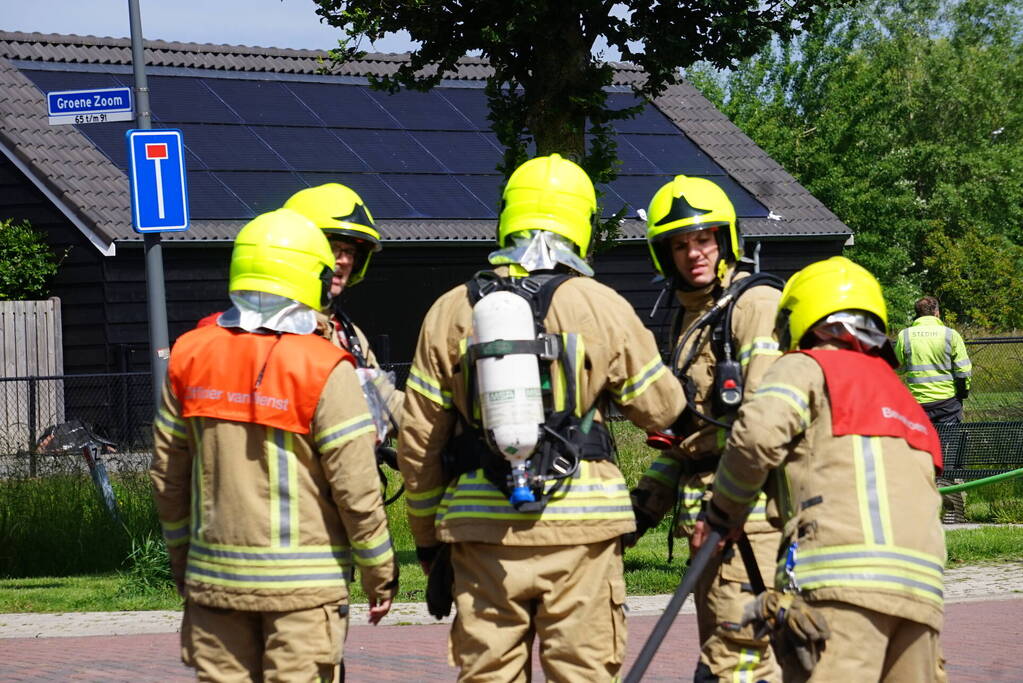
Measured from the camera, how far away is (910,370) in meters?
14.0

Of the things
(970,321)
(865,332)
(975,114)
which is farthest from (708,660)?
(975,114)

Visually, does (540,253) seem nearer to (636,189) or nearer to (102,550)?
(102,550)

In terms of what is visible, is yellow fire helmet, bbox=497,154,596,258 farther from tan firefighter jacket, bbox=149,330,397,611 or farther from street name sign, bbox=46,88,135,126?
street name sign, bbox=46,88,135,126

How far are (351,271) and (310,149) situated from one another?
656 inches

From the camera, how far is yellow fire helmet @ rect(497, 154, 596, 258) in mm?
4746

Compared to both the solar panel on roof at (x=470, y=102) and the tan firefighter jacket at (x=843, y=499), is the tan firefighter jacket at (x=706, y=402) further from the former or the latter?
the solar panel on roof at (x=470, y=102)

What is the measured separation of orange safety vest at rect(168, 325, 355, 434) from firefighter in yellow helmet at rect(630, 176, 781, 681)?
1415mm

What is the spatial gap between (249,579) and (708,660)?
1.74 metres

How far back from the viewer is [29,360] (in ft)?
66.2

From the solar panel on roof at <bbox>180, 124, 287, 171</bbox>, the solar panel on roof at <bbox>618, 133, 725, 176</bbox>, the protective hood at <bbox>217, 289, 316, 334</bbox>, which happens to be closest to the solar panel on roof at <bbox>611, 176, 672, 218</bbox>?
the solar panel on roof at <bbox>618, 133, 725, 176</bbox>

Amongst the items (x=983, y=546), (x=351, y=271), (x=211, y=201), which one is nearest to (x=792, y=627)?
(x=351, y=271)

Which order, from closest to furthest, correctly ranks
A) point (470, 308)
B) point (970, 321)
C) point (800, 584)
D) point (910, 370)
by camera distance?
point (800, 584)
point (470, 308)
point (910, 370)
point (970, 321)

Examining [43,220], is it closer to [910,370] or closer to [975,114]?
[910,370]

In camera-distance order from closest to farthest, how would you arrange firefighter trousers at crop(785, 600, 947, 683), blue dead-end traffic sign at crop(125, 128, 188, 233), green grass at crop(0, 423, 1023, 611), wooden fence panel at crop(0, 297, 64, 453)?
firefighter trousers at crop(785, 600, 947, 683), blue dead-end traffic sign at crop(125, 128, 188, 233), green grass at crop(0, 423, 1023, 611), wooden fence panel at crop(0, 297, 64, 453)
